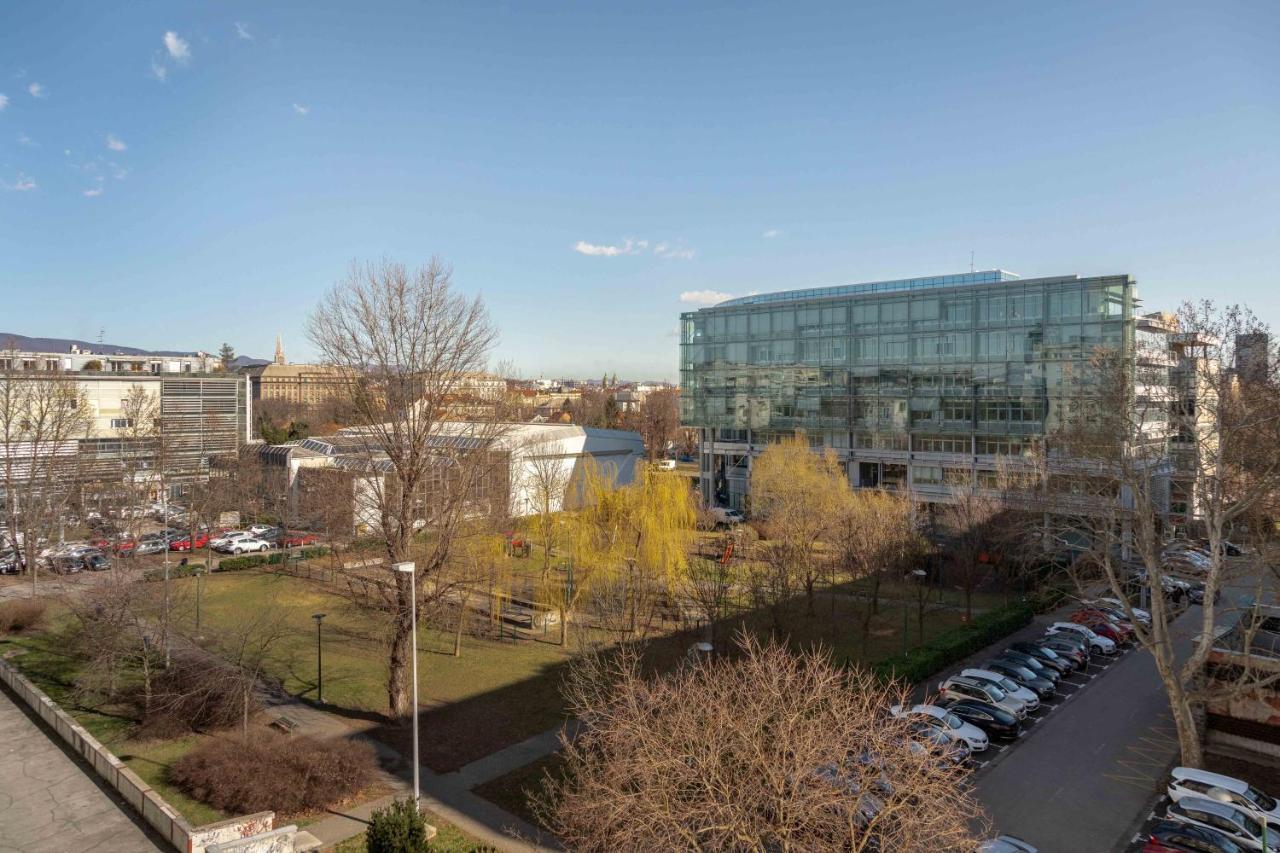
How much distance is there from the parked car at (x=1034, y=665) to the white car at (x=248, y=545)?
37524 millimetres

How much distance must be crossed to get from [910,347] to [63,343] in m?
145

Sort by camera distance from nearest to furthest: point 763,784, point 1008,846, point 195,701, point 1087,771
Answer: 1. point 763,784
2. point 1008,846
3. point 1087,771
4. point 195,701

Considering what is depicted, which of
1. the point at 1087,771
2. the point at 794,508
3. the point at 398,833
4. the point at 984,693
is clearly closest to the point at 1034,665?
the point at 984,693

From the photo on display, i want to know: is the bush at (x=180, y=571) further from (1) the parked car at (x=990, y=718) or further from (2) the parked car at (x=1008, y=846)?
(2) the parked car at (x=1008, y=846)

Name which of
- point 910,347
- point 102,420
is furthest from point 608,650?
point 102,420

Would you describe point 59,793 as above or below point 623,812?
below

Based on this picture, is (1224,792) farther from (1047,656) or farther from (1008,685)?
(1047,656)

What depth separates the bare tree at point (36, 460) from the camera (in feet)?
111

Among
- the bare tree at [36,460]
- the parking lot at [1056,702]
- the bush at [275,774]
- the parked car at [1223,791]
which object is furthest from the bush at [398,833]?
the bare tree at [36,460]

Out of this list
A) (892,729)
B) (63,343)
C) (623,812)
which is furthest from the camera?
(63,343)

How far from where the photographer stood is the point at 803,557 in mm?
27250

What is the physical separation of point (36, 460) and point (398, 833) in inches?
1324

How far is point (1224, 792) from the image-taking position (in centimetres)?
1523

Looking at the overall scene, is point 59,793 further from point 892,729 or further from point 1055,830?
point 1055,830
